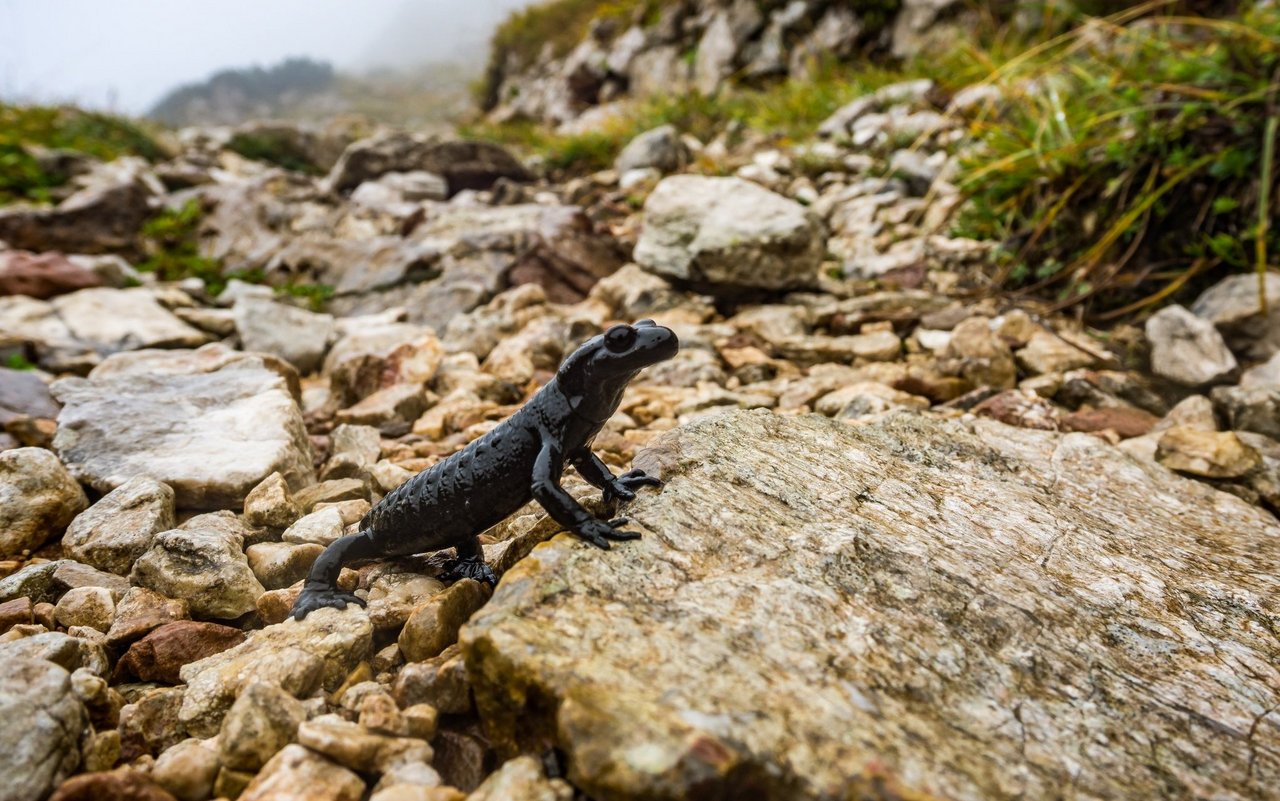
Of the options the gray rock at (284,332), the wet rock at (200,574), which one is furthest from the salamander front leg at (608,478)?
the gray rock at (284,332)

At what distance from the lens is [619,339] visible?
2475mm

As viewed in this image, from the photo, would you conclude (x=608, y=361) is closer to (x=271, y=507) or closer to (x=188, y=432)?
(x=271, y=507)

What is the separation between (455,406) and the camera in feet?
15.2

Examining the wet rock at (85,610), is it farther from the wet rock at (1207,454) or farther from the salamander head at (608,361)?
the wet rock at (1207,454)

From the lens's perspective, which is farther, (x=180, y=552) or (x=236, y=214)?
(x=236, y=214)

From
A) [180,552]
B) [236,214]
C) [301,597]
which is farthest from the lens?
[236,214]

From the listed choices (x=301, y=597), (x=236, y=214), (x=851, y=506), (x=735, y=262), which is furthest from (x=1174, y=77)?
(x=236, y=214)

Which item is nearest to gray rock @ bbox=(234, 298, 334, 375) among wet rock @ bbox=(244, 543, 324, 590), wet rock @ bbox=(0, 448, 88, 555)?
wet rock @ bbox=(0, 448, 88, 555)

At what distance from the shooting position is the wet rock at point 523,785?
61.9 inches

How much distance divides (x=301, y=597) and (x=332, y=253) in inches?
277

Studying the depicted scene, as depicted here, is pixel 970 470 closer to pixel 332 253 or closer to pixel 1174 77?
pixel 1174 77

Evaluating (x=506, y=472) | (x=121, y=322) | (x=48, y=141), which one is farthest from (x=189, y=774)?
(x=48, y=141)

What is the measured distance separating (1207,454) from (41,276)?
30.5 feet

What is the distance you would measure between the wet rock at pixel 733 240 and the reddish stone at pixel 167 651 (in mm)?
4735
